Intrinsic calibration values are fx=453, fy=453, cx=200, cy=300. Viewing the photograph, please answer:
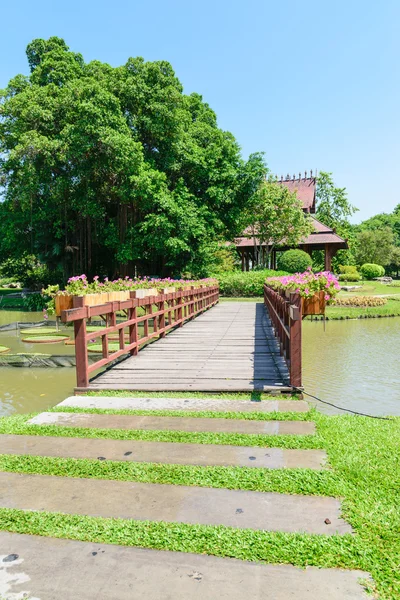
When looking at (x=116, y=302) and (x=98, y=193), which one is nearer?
(x=116, y=302)

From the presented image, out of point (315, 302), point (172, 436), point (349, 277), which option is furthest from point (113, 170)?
point (349, 277)

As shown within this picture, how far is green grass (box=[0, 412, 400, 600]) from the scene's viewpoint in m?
2.14

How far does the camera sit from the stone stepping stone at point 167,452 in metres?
3.27

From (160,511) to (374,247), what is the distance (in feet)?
161

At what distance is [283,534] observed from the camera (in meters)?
2.32

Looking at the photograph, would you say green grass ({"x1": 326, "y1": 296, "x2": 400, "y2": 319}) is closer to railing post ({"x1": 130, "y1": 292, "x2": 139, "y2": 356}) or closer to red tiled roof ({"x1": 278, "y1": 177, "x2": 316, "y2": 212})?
railing post ({"x1": 130, "y1": 292, "x2": 139, "y2": 356})

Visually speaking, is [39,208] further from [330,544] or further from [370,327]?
[330,544]

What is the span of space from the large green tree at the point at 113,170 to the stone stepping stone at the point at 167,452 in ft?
58.8

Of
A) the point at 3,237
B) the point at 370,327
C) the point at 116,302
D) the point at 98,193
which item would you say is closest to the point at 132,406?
the point at 116,302

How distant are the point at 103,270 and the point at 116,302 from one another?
21976 mm

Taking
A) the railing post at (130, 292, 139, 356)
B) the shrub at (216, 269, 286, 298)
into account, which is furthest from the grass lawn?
the railing post at (130, 292, 139, 356)

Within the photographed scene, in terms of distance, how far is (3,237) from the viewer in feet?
93.6

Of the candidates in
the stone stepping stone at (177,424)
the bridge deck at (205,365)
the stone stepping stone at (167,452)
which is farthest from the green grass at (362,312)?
the stone stepping stone at (167,452)

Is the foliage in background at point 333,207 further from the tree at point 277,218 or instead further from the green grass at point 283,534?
the green grass at point 283,534
